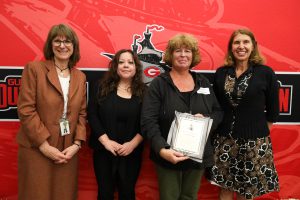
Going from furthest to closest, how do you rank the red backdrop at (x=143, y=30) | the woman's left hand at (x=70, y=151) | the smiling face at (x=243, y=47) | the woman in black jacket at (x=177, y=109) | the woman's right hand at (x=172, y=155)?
the red backdrop at (x=143, y=30)
the smiling face at (x=243, y=47)
the woman's left hand at (x=70, y=151)
the woman in black jacket at (x=177, y=109)
the woman's right hand at (x=172, y=155)

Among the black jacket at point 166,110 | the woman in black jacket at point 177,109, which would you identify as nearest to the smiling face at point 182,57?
the woman in black jacket at point 177,109

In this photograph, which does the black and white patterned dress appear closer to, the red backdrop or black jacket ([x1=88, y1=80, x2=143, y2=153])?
the red backdrop

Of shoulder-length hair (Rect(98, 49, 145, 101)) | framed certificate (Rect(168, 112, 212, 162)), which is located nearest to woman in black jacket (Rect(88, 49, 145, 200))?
shoulder-length hair (Rect(98, 49, 145, 101))

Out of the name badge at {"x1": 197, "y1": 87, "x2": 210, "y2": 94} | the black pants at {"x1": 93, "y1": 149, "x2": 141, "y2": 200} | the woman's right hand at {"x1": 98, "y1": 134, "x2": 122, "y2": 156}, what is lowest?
the black pants at {"x1": 93, "y1": 149, "x2": 141, "y2": 200}

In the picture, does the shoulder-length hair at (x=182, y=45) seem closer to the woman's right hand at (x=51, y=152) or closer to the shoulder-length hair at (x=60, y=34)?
the shoulder-length hair at (x=60, y=34)

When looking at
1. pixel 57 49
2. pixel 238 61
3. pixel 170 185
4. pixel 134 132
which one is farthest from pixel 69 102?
pixel 238 61

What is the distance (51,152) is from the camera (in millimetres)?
2102

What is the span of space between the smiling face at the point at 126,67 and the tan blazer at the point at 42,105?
14.8 inches

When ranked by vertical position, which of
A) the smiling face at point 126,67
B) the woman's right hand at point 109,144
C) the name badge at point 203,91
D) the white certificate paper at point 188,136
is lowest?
the woman's right hand at point 109,144

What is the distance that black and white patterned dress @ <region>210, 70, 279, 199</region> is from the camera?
225cm

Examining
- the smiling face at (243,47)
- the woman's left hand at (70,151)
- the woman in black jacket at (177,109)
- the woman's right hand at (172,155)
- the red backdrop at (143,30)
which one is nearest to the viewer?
the woman's right hand at (172,155)

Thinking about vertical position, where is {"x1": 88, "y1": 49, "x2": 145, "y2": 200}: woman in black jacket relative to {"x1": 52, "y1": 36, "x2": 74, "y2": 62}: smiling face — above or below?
below

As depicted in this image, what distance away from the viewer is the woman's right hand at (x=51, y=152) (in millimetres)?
2095

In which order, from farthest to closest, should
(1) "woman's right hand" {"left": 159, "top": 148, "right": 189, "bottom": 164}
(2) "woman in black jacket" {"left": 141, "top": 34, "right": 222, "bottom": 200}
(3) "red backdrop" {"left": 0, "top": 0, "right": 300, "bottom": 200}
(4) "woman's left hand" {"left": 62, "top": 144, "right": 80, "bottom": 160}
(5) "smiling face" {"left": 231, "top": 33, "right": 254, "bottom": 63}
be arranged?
1. (3) "red backdrop" {"left": 0, "top": 0, "right": 300, "bottom": 200}
2. (5) "smiling face" {"left": 231, "top": 33, "right": 254, "bottom": 63}
3. (4) "woman's left hand" {"left": 62, "top": 144, "right": 80, "bottom": 160}
4. (2) "woman in black jacket" {"left": 141, "top": 34, "right": 222, "bottom": 200}
5. (1) "woman's right hand" {"left": 159, "top": 148, "right": 189, "bottom": 164}
